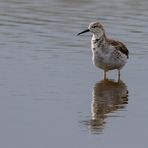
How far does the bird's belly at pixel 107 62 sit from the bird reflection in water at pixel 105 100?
392 millimetres

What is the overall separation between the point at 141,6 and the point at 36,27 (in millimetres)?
4932

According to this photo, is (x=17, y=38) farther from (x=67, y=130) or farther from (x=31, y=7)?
(x=67, y=130)

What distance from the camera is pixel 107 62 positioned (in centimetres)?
1845

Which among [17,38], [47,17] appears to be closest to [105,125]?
[17,38]

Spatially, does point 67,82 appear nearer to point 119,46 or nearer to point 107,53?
point 107,53

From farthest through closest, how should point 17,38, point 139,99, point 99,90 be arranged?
point 17,38 < point 99,90 < point 139,99

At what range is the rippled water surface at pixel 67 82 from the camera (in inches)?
531

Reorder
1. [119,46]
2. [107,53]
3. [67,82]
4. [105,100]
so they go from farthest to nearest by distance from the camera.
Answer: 1. [119,46]
2. [107,53]
3. [67,82]
4. [105,100]

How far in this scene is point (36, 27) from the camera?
23.9 metres

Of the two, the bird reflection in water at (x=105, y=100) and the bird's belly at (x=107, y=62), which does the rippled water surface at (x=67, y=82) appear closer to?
the bird reflection in water at (x=105, y=100)

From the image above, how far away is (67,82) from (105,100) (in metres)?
1.45

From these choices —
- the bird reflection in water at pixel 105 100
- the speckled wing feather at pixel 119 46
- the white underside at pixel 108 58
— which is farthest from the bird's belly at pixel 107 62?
the bird reflection in water at pixel 105 100

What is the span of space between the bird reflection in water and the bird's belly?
0.39 meters

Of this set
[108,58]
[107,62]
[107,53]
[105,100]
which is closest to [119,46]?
[107,53]
